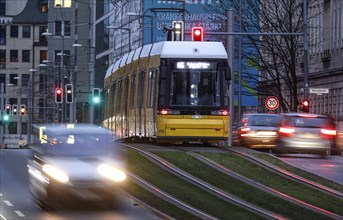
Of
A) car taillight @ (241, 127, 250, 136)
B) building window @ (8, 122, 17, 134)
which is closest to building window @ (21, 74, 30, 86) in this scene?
building window @ (8, 122, 17, 134)

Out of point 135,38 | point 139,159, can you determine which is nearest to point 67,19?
point 135,38

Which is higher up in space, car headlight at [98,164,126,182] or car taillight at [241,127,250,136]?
car taillight at [241,127,250,136]

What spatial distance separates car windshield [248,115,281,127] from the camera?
36.2 m

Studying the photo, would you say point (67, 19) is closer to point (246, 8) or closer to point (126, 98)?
point (246, 8)

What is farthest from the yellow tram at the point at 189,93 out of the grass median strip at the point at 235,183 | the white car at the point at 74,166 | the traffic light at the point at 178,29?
the white car at the point at 74,166

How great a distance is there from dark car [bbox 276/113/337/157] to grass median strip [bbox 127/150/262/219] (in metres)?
6.24

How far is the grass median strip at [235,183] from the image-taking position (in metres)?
20.8

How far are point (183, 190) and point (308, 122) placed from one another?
11034 millimetres

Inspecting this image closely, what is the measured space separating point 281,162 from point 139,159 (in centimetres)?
453

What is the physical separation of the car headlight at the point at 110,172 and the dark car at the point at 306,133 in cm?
1551

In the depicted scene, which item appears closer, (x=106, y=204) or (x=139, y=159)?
(x=106, y=204)

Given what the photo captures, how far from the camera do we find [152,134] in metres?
31.7

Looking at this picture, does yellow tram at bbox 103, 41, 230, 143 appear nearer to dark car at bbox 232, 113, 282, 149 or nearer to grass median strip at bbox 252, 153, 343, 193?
grass median strip at bbox 252, 153, 343, 193

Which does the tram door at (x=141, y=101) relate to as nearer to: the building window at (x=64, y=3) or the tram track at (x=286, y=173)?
the tram track at (x=286, y=173)
